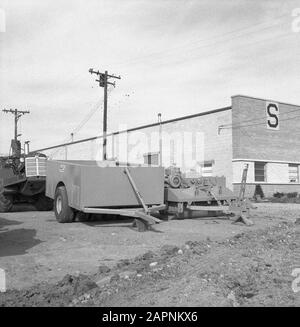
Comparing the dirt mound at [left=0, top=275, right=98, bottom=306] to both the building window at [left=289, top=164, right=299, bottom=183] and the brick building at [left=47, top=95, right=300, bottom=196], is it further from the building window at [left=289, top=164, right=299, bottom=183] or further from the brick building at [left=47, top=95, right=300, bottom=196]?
the building window at [left=289, top=164, right=299, bottom=183]

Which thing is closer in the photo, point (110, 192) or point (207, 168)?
point (110, 192)

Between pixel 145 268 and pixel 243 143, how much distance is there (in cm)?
2220

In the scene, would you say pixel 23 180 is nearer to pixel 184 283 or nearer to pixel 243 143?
pixel 184 283

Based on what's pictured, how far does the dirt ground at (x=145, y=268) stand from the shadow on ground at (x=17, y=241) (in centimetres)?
2

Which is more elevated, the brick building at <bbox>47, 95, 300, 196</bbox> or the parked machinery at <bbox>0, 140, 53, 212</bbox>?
the brick building at <bbox>47, 95, 300, 196</bbox>

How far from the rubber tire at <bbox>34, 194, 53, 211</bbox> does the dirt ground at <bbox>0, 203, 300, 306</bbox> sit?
17.9 ft

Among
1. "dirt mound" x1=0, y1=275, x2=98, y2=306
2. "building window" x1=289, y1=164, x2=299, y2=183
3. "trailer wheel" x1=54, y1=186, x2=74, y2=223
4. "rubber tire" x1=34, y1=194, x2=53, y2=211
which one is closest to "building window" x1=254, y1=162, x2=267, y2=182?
"building window" x1=289, y1=164, x2=299, y2=183

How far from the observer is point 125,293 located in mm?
4641

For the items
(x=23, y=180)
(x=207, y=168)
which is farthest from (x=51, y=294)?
(x=207, y=168)

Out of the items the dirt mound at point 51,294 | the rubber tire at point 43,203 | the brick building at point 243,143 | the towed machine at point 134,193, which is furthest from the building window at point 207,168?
the dirt mound at point 51,294

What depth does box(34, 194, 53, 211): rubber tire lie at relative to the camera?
51.1 feet

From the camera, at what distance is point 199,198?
12.3 m
